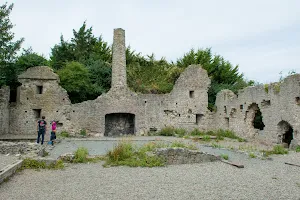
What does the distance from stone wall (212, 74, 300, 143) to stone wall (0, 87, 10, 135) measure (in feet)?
47.3

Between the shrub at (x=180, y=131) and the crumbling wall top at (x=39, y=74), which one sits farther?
the shrub at (x=180, y=131)

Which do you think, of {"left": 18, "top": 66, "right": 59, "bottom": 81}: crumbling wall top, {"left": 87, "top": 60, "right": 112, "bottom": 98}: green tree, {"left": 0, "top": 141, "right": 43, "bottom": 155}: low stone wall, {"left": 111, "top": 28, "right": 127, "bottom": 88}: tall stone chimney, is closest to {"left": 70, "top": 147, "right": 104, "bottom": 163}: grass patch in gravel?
{"left": 0, "top": 141, "right": 43, "bottom": 155}: low stone wall

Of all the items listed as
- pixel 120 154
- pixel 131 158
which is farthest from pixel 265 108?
pixel 120 154

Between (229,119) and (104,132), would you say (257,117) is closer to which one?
(229,119)

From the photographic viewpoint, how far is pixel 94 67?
22969 mm

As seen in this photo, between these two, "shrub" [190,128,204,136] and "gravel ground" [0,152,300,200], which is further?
"shrub" [190,128,204,136]

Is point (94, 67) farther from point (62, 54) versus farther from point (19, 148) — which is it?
point (19, 148)

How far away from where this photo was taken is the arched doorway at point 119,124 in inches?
821

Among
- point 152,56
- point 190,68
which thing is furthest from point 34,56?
point 152,56

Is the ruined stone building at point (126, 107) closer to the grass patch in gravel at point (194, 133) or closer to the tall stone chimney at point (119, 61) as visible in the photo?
the tall stone chimney at point (119, 61)

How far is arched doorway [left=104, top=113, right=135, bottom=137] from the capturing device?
821 inches

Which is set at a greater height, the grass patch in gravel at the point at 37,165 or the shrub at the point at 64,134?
Answer: the shrub at the point at 64,134

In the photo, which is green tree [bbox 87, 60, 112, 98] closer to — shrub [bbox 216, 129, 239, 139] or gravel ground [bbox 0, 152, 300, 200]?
shrub [bbox 216, 129, 239, 139]

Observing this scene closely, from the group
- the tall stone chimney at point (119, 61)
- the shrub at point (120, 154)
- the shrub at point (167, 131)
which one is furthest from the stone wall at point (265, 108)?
the shrub at point (120, 154)
